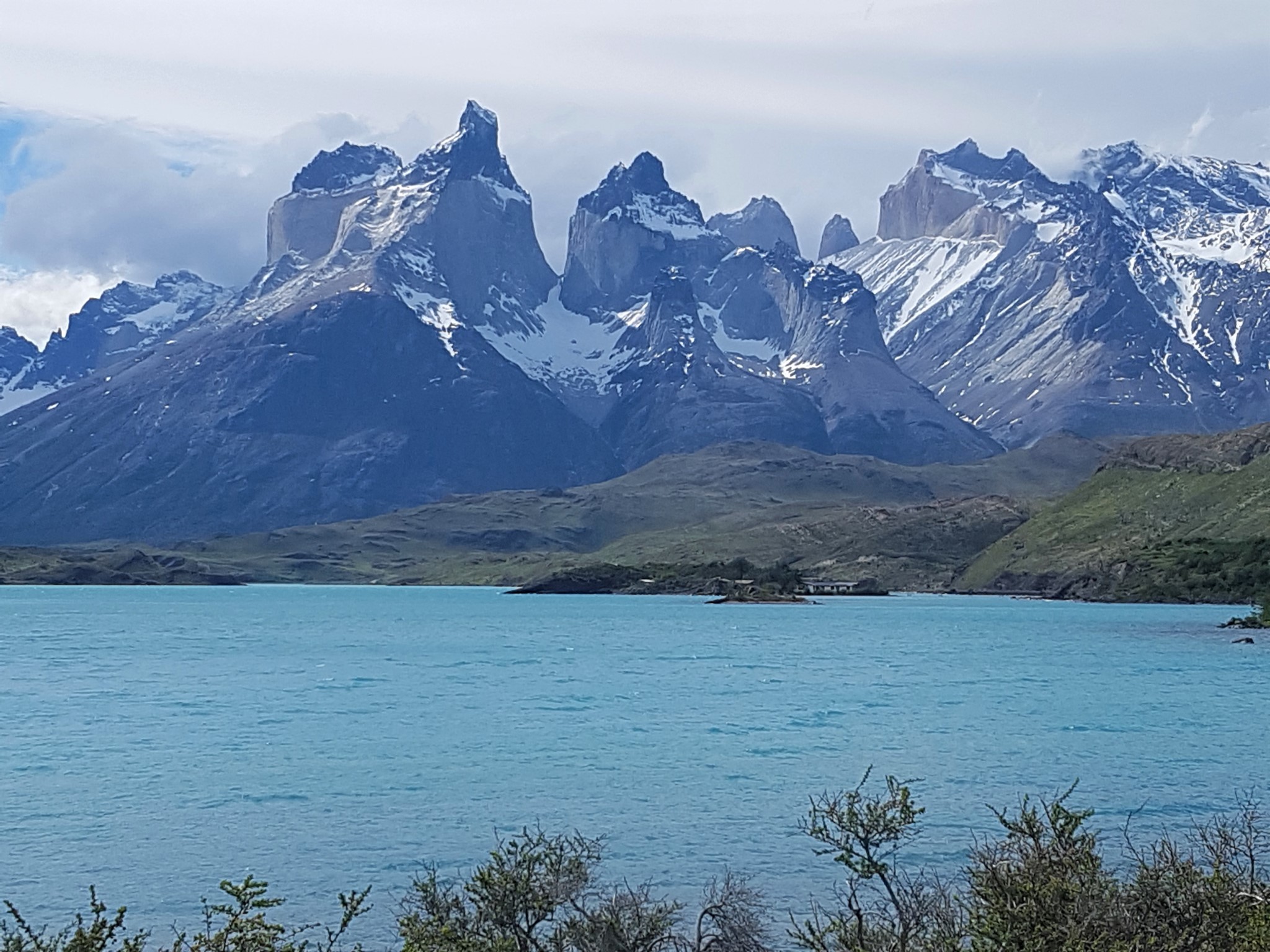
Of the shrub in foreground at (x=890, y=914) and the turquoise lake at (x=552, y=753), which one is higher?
the shrub in foreground at (x=890, y=914)

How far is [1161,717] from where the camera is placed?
84.9 m

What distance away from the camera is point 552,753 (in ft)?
230

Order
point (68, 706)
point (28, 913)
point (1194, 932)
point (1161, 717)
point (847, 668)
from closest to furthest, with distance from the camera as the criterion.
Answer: point (1194, 932)
point (28, 913)
point (1161, 717)
point (68, 706)
point (847, 668)

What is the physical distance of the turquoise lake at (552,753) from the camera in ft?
151

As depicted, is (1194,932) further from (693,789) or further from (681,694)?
(681,694)

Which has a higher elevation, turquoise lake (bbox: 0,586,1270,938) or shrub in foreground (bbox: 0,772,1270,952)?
shrub in foreground (bbox: 0,772,1270,952)

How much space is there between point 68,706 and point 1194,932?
83.7 meters

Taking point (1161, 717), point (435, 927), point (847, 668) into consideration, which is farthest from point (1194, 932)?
point (847, 668)

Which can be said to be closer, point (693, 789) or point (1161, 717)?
point (693, 789)

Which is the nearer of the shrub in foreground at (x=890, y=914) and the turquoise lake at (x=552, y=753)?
the shrub in foreground at (x=890, y=914)

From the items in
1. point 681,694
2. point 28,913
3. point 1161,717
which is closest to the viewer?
point 28,913

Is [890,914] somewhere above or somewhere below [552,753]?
above

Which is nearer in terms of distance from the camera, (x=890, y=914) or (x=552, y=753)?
(x=890, y=914)

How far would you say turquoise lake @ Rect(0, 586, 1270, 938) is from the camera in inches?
1811
